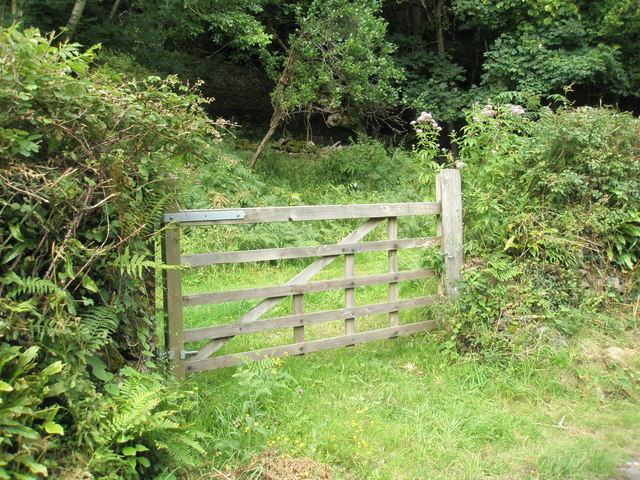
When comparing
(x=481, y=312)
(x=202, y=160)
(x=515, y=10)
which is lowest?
(x=481, y=312)

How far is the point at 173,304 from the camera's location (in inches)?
155

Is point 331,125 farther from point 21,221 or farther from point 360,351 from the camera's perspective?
point 21,221

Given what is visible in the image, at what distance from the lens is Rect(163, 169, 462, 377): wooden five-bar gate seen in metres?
3.96

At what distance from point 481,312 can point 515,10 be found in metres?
15.5

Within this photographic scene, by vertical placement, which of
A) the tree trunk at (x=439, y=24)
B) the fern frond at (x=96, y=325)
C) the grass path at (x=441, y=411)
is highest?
the tree trunk at (x=439, y=24)

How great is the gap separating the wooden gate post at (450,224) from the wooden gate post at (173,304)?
284 cm

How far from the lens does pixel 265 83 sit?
18047 mm

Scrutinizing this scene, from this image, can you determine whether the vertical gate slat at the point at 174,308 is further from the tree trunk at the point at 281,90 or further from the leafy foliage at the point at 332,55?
the tree trunk at the point at 281,90

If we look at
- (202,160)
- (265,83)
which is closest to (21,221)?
(202,160)

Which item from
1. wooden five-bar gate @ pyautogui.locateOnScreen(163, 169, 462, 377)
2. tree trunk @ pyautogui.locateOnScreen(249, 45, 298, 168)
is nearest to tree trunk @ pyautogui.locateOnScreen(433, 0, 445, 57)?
tree trunk @ pyautogui.locateOnScreen(249, 45, 298, 168)

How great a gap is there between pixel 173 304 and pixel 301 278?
1168mm

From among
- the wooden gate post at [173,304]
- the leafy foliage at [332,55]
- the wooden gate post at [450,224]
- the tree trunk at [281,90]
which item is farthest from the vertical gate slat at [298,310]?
the tree trunk at [281,90]

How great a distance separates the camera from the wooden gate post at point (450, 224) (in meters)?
Answer: 5.52

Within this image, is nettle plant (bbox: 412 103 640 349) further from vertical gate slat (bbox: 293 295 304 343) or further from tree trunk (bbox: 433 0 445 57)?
tree trunk (bbox: 433 0 445 57)
